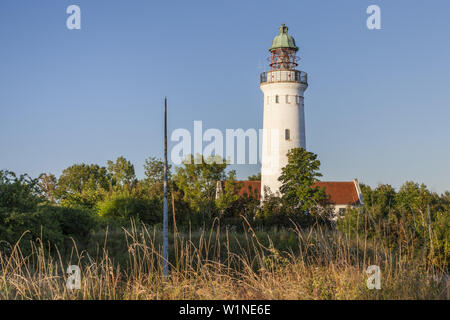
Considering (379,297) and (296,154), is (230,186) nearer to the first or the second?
(296,154)

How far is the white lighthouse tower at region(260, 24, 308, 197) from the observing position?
103 ft

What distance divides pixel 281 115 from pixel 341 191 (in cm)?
1282

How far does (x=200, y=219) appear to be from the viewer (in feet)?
78.4

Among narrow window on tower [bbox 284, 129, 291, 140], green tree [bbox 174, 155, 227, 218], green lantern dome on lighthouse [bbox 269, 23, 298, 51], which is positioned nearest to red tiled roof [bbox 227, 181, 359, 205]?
green tree [bbox 174, 155, 227, 218]

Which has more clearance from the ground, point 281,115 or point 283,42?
point 283,42

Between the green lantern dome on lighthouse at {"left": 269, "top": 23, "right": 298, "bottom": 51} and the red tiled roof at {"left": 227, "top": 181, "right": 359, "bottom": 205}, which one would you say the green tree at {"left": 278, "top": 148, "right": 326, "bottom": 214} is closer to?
the green lantern dome on lighthouse at {"left": 269, "top": 23, "right": 298, "bottom": 51}

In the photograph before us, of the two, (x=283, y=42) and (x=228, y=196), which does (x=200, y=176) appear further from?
(x=283, y=42)

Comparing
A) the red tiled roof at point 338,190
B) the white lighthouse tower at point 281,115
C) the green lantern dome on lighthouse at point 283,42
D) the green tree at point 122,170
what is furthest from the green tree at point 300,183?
the green tree at point 122,170

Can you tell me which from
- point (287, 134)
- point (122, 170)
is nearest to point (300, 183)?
point (287, 134)

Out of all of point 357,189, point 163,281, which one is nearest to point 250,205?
point 357,189

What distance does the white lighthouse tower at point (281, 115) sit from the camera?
31.5 metres

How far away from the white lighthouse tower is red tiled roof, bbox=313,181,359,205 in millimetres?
9402

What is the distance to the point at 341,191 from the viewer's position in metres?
41.2
